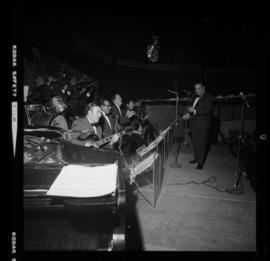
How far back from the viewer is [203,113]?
19.1 feet

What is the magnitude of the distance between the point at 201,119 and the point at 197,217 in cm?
287

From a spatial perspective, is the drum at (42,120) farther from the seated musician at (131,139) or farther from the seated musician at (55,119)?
the seated musician at (131,139)

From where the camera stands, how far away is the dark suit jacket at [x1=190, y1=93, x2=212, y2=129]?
576 cm

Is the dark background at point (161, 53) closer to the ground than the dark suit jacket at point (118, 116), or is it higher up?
higher up

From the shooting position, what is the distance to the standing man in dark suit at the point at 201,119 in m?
5.77

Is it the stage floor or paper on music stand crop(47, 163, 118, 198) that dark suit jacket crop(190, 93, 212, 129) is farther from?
paper on music stand crop(47, 163, 118, 198)

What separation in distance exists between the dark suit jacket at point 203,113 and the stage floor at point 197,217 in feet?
4.33

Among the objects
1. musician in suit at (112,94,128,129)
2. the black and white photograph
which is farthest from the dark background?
musician in suit at (112,94,128,129)

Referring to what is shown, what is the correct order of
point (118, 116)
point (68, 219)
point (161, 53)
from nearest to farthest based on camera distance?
1. point (68, 219)
2. point (118, 116)
3. point (161, 53)

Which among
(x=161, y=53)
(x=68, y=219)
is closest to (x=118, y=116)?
(x=68, y=219)

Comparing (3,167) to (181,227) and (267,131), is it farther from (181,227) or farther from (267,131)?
(181,227)

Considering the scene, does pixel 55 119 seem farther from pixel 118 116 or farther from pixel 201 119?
pixel 201 119

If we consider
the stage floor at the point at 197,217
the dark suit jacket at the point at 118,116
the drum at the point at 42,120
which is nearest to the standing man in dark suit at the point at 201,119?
the stage floor at the point at 197,217

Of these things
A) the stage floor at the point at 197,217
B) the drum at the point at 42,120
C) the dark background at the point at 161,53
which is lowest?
the stage floor at the point at 197,217
